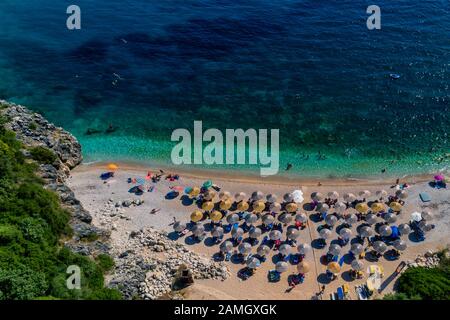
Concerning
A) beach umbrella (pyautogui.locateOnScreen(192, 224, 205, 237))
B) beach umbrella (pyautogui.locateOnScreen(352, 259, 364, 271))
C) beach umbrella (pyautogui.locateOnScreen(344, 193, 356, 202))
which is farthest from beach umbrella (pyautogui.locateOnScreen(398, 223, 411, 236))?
beach umbrella (pyautogui.locateOnScreen(192, 224, 205, 237))

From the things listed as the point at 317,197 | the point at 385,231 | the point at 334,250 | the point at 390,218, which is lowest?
the point at 334,250

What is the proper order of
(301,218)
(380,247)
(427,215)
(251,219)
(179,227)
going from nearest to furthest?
(380,247), (179,227), (251,219), (301,218), (427,215)

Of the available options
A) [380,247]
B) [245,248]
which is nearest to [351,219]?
[380,247]

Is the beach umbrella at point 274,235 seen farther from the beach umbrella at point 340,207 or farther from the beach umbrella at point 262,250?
the beach umbrella at point 340,207

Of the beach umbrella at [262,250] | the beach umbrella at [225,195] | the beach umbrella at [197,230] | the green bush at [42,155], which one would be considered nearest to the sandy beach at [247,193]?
the beach umbrella at [262,250]

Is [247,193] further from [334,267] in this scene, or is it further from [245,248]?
[334,267]

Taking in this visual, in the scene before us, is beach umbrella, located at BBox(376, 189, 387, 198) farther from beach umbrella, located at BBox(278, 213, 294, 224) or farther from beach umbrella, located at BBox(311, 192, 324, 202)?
beach umbrella, located at BBox(278, 213, 294, 224)
